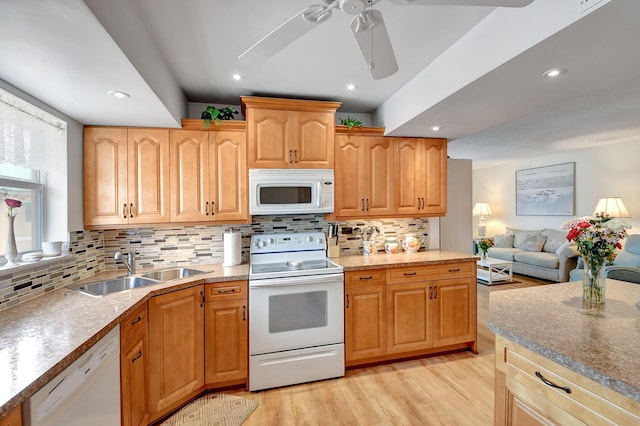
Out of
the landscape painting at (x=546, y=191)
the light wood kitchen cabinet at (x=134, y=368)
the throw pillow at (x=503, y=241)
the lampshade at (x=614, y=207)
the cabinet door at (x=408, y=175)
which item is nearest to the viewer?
the light wood kitchen cabinet at (x=134, y=368)

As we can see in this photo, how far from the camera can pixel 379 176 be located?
9.84 feet

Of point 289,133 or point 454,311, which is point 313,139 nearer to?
point 289,133

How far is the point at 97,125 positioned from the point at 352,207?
2316mm

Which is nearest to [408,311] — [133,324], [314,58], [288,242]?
[288,242]

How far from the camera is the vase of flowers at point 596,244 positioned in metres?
1.40

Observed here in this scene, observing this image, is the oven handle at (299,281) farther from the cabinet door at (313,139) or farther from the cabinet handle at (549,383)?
the cabinet handle at (549,383)

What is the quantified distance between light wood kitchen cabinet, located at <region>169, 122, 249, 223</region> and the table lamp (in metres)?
6.61

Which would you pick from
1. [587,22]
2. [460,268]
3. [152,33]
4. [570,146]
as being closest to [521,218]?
[570,146]

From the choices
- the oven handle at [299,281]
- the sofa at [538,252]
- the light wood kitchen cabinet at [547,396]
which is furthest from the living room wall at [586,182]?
the light wood kitchen cabinet at [547,396]

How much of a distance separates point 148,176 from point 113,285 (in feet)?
3.01

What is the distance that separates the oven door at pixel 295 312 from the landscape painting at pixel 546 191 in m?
5.64

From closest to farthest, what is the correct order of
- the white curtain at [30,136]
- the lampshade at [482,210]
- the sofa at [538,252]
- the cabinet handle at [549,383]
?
1. the cabinet handle at [549,383]
2. the white curtain at [30,136]
3. the sofa at [538,252]
4. the lampshade at [482,210]

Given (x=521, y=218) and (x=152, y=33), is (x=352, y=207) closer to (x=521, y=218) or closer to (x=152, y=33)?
(x=152, y=33)

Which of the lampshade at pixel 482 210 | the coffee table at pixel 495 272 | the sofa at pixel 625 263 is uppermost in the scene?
the lampshade at pixel 482 210
